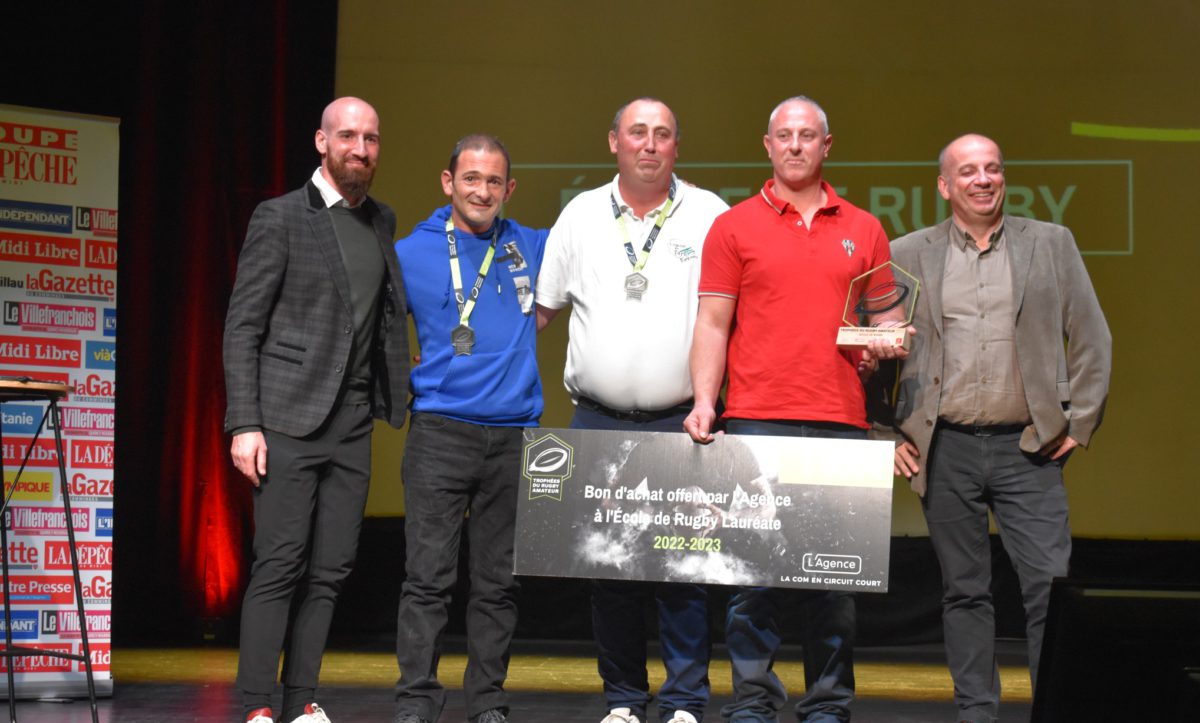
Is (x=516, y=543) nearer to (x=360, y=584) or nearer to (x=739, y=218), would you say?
(x=739, y=218)

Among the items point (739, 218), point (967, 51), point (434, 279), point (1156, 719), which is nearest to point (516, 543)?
point (434, 279)

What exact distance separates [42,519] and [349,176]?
76.7 inches

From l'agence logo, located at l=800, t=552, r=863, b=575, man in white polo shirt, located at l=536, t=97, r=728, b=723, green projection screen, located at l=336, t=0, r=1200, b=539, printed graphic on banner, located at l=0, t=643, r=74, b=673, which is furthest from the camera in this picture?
green projection screen, located at l=336, t=0, r=1200, b=539

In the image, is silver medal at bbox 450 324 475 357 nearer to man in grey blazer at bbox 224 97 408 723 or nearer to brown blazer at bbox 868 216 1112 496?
man in grey blazer at bbox 224 97 408 723

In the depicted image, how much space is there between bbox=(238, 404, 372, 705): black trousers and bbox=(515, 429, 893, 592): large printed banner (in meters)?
0.54

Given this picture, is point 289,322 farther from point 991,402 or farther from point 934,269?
point 991,402

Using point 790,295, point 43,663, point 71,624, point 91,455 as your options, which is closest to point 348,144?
point 790,295

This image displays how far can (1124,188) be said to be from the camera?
534 centimetres

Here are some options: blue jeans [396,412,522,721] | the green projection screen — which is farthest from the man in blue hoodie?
the green projection screen

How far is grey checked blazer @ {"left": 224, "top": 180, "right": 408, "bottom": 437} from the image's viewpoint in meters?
3.33

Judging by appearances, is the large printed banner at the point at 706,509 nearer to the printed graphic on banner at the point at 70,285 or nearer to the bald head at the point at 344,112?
the bald head at the point at 344,112

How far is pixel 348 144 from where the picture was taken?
11.2ft

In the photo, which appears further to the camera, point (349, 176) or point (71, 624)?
point (71, 624)

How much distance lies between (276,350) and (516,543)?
87 cm
